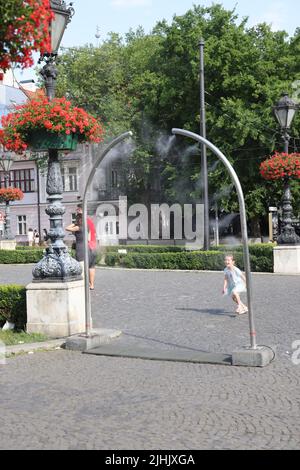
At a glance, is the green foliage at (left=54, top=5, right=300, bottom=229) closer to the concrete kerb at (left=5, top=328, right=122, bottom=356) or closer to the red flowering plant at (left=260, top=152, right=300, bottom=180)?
the red flowering plant at (left=260, top=152, right=300, bottom=180)

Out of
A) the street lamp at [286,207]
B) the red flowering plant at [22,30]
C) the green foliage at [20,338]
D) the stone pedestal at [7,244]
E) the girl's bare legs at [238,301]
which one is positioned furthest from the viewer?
the stone pedestal at [7,244]

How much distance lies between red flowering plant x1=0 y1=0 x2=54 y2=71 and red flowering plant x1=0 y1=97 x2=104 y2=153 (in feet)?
11.9

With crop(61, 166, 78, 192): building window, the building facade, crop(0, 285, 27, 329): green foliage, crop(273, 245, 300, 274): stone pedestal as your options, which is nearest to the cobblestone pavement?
crop(0, 285, 27, 329): green foliage

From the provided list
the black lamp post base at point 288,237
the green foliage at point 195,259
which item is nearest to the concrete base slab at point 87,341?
the black lamp post base at point 288,237

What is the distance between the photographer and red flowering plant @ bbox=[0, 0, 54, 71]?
520 centimetres

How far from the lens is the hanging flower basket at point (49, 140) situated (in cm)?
974

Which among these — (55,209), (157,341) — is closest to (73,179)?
(55,209)

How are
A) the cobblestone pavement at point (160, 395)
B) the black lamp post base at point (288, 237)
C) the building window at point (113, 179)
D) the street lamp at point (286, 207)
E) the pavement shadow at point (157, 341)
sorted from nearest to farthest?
the cobblestone pavement at point (160, 395) → the pavement shadow at point (157, 341) → the street lamp at point (286, 207) → the black lamp post base at point (288, 237) → the building window at point (113, 179)

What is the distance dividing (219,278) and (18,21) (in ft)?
47.0

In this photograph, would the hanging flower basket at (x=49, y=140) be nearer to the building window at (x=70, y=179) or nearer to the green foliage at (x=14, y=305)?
the green foliage at (x=14, y=305)

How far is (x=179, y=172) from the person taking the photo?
40438 mm

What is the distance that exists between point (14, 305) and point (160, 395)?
15.6 feet

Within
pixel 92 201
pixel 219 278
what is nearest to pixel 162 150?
pixel 92 201
